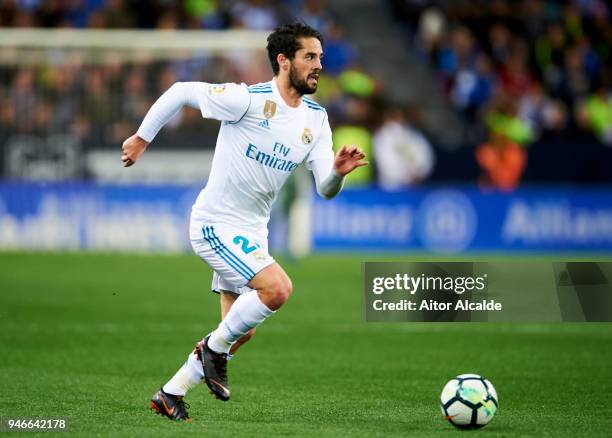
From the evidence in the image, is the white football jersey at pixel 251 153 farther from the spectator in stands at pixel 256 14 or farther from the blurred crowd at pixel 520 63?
the spectator in stands at pixel 256 14

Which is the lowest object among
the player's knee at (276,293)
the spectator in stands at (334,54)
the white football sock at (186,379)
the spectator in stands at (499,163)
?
the white football sock at (186,379)

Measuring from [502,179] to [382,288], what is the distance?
15.3 m

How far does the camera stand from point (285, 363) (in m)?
11.4

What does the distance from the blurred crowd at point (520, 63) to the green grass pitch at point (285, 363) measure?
8301mm

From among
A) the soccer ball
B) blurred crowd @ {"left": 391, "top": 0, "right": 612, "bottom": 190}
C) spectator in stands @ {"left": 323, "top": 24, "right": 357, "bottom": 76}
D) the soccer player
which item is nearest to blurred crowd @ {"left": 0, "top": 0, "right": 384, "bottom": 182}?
spectator in stands @ {"left": 323, "top": 24, "right": 357, "bottom": 76}

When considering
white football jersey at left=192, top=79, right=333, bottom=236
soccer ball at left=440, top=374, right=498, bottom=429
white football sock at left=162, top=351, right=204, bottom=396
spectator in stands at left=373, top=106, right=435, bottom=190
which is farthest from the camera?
spectator in stands at left=373, top=106, right=435, bottom=190

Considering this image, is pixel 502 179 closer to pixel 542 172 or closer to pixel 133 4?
pixel 542 172

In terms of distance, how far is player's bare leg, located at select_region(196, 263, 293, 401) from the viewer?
25.8 feet

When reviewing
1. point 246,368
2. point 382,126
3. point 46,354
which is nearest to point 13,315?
point 46,354

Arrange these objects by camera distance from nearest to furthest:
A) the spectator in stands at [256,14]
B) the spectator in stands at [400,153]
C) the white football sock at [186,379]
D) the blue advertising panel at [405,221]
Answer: the white football sock at [186,379], the blue advertising panel at [405,221], the spectator in stands at [400,153], the spectator in stands at [256,14]

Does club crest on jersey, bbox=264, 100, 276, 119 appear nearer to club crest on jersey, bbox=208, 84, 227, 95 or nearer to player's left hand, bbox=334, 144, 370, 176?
club crest on jersey, bbox=208, 84, 227, 95

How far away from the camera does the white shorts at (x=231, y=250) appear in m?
7.98
